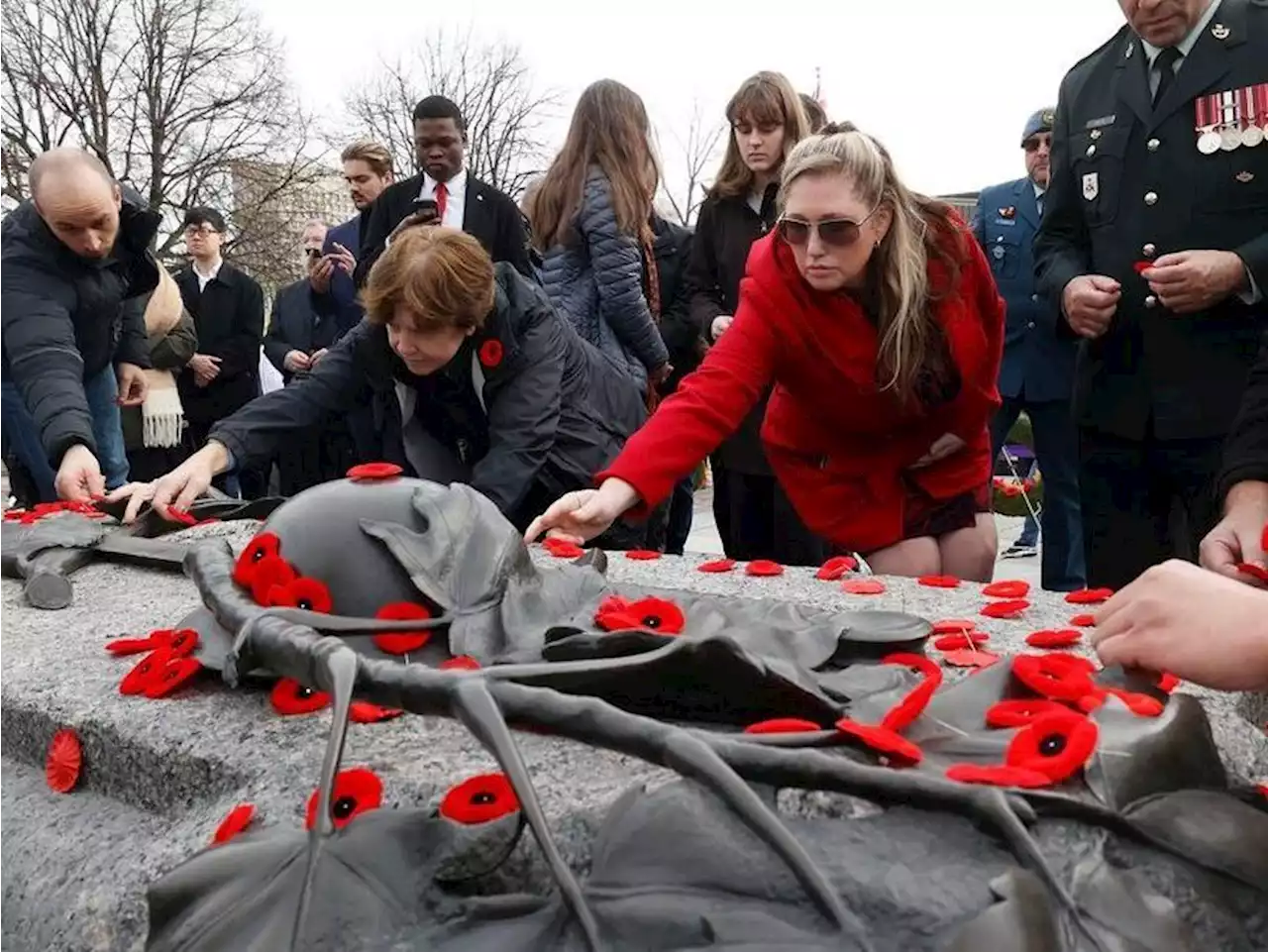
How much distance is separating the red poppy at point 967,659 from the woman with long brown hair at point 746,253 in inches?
69.7

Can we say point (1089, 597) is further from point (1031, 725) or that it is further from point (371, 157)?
point (371, 157)

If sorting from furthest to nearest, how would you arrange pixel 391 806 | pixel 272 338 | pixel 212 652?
pixel 272 338 < pixel 212 652 < pixel 391 806

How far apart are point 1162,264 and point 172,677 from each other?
77.4 inches

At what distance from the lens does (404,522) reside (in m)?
1.62

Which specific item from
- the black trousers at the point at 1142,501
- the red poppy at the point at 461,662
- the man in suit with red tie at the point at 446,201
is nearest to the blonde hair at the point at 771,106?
the man in suit with red tie at the point at 446,201

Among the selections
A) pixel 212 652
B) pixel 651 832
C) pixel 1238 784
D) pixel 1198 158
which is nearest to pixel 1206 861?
pixel 1238 784

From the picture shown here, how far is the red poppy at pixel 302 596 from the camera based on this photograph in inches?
58.5

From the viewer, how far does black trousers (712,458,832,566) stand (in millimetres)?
3385

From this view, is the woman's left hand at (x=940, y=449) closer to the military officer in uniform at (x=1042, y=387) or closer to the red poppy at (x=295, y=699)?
the military officer in uniform at (x=1042, y=387)

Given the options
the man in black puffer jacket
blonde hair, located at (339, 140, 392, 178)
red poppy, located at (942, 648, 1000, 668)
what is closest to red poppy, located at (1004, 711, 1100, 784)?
red poppy, located at (942, 648, 1000, 668)

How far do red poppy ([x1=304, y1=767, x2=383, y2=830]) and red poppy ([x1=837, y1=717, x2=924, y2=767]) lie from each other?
1.32ft

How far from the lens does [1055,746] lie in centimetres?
96

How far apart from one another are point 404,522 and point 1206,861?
106 cm

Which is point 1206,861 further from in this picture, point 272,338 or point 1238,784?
point 272,338
